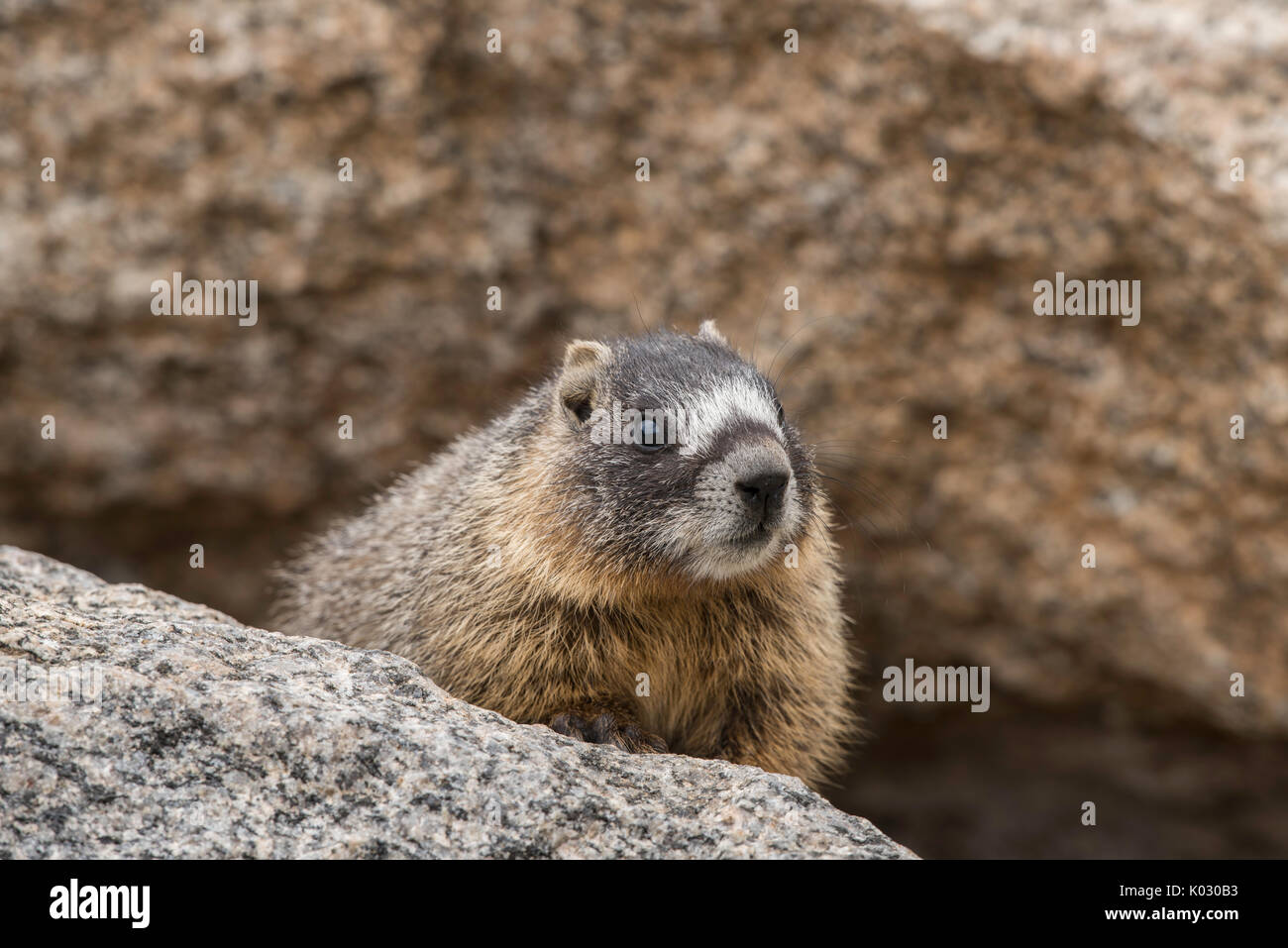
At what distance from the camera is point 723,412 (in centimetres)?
538

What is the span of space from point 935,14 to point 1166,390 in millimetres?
2605

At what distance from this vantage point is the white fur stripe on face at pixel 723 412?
208 inches

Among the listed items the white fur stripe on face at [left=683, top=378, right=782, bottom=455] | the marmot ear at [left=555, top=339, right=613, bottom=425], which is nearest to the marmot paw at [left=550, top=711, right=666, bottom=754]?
the white fur stripe on face at [left=683, top=378, right=782, bottom=455]

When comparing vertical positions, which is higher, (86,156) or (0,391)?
(86,156)

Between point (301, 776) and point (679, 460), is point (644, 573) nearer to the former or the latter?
point (679, 460)

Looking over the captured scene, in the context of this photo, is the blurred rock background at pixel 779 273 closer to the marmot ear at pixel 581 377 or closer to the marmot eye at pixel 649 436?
the marmot ear at pixel 581 377

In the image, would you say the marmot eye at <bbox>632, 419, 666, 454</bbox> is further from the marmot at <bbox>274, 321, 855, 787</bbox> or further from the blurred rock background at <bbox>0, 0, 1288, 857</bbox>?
the blurred rock background at <bbox>0, 0, 1288, 857</bbox>

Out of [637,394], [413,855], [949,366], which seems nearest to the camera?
[413,855]

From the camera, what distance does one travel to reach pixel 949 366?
8320 millimetres

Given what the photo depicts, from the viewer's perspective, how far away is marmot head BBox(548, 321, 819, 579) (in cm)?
509

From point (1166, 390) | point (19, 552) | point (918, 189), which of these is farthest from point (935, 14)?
point (19, 552)

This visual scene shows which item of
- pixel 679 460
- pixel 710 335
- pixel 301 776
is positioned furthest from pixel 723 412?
pixel 301 776

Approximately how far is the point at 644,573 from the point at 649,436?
1.84 ft

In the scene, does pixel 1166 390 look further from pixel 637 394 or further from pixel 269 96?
pixel 269 96
